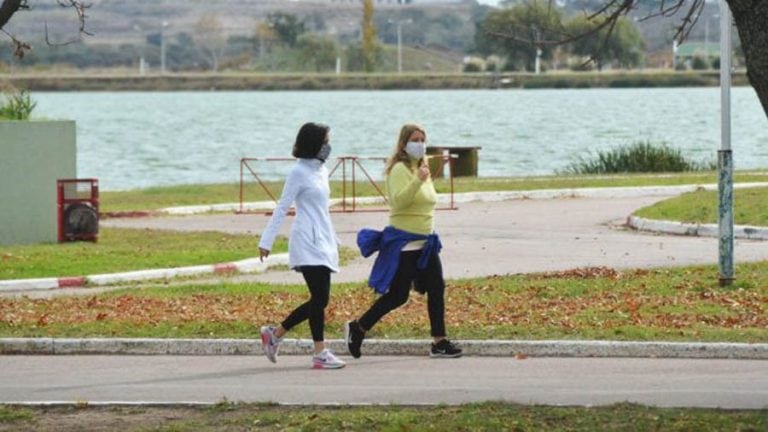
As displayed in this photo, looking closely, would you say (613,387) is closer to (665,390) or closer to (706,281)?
(665,390)

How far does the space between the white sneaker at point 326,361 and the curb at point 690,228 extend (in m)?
11.5

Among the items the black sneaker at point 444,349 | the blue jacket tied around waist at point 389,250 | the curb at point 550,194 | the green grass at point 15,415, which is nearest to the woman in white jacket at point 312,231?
the blue jacket tied around waist at point 389,250

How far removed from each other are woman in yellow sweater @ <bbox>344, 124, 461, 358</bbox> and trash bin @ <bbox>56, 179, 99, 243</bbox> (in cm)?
1134

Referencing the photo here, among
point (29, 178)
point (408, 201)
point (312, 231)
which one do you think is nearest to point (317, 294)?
point (312, 231)

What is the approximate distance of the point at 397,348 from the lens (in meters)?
14.9

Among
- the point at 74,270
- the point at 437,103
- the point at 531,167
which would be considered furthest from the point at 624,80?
the point at 74,270

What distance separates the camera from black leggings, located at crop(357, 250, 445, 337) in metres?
14.5

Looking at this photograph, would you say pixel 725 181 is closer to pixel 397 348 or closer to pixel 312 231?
pixel 397 348

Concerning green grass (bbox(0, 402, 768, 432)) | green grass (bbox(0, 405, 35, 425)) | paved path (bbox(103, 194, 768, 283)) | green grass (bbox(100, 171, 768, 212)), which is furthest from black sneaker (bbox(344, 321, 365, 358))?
green grass (bbox(100, 171, 768, 212))

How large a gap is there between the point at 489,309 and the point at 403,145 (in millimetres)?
2794

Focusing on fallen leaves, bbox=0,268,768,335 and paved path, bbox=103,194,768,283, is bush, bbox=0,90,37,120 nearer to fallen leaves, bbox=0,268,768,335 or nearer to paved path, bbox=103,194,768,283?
paved path, bbox=103,194,768,283

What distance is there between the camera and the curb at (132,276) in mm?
20281

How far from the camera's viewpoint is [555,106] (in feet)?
493

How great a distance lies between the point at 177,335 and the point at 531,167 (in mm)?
52017
